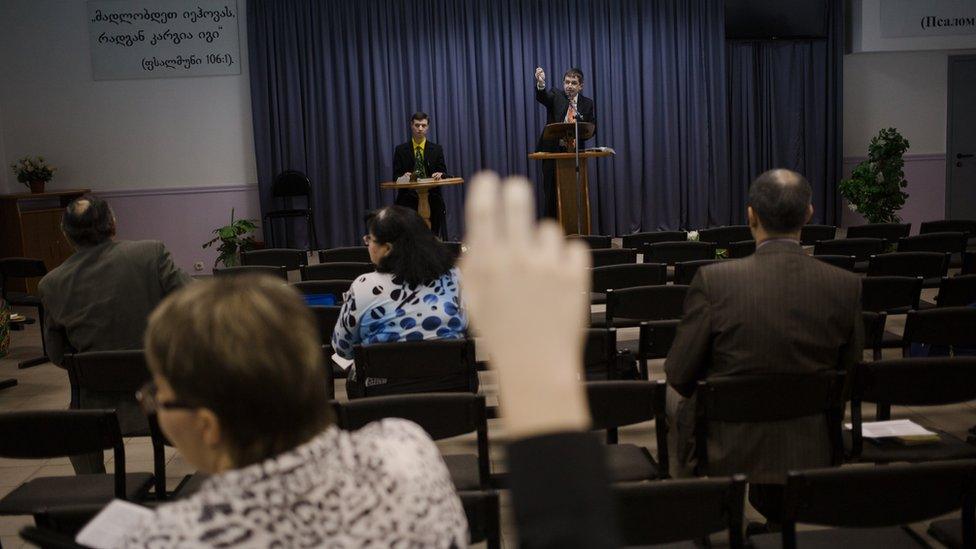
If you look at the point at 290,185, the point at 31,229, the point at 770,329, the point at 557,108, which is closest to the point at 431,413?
the point at 770,329

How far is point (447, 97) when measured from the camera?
11.4m

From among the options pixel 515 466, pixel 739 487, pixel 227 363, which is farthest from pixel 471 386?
pixel 515 466

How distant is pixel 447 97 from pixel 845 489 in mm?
9673

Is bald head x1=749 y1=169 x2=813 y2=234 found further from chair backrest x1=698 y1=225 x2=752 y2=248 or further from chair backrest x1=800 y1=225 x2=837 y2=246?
chair backrest x1=698 y1=225 x2=752 y2=248

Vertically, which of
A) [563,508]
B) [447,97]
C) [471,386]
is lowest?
[471,386]

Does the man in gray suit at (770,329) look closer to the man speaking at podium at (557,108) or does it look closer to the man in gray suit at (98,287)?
the man in gray suit at (98,287)

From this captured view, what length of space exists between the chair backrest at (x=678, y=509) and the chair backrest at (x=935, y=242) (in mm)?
Result: 4730

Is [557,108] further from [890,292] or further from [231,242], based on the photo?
[890,292]

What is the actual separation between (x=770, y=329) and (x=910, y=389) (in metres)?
0.71

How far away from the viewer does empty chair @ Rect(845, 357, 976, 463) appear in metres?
3.17

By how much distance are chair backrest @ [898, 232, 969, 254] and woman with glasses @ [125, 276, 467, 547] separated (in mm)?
5950

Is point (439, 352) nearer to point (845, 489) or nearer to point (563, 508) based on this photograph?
point (845, 489)

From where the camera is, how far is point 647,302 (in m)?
4.73

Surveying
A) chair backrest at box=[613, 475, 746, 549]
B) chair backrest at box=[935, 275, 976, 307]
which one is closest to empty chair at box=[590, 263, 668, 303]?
chair backrest at box=[935, 275, 976, 307]
